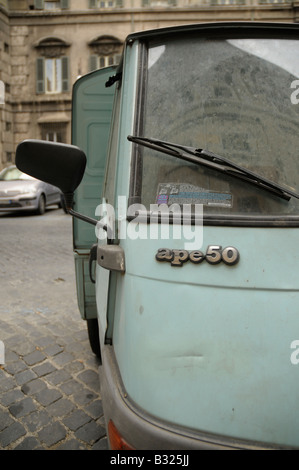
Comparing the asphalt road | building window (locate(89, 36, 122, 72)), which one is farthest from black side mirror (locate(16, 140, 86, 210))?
building window (locate(89, 36, 122, 72))

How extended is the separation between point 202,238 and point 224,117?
0.57m

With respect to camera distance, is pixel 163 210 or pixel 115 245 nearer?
pixel 163 210

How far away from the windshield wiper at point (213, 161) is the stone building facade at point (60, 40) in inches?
838

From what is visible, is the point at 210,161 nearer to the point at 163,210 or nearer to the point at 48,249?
the point at 163,210

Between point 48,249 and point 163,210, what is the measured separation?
6587 millimetres

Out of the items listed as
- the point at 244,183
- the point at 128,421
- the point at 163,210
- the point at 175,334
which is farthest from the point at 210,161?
the point at 128,421

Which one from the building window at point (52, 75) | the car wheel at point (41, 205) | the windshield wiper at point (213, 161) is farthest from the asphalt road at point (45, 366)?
the building window at point (52, 75)

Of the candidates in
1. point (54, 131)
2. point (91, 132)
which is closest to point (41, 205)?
point (91, 132)

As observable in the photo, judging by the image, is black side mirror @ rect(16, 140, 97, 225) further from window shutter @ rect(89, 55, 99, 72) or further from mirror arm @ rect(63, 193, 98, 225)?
window shutter @ rect(89, 55, 99, 72)

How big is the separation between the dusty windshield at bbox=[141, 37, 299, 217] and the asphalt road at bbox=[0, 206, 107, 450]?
1.68 metres

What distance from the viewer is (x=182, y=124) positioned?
1.73 metres

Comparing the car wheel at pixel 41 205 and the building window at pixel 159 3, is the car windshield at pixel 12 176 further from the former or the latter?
the building window at pixel 159 3

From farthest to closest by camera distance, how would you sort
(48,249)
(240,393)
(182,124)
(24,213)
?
(24,213)
(48,249)
(182,124)
(240,393)

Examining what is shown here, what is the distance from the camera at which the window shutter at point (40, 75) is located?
72.7 ft
